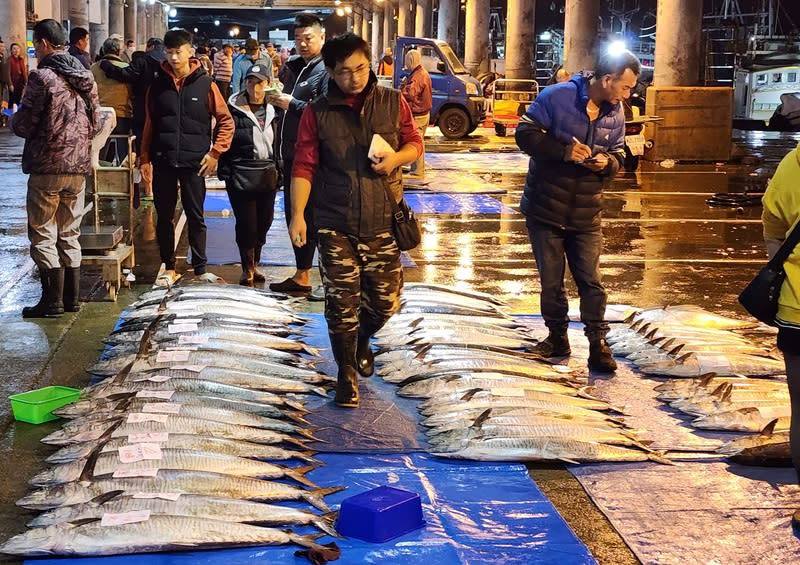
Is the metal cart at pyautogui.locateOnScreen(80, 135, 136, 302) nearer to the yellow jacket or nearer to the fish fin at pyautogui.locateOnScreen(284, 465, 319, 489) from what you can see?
the fish fin at pyautogui.locateOnScreen(284, 465, 319, 489)

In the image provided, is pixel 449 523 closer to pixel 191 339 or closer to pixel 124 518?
pixel 124 518

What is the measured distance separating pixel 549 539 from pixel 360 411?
1.88 meters

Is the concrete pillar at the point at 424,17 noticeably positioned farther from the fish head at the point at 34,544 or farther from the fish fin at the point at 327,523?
the fish head at the point at 34,544

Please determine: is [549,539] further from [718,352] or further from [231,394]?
[718,352]

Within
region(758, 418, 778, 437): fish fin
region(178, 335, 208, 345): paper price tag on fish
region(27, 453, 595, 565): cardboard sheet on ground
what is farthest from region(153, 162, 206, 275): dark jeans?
region(758, 418, 778, 437): fish fin

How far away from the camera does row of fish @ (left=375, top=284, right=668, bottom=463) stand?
5566mm

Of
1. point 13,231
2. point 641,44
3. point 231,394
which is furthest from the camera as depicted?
point 641,44

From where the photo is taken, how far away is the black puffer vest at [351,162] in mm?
6219

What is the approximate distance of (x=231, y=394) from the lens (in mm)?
5992

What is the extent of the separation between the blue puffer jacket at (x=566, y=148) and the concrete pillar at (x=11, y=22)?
28.2 meters

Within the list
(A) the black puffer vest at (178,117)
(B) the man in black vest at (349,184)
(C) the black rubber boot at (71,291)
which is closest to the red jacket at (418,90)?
(A) the black puffer vest at (178,117)

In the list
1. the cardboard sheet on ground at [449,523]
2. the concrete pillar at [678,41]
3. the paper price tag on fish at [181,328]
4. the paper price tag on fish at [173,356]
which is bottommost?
the cardboard sheet on ground at [449,523]

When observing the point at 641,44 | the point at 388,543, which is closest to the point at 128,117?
the point at 388,543

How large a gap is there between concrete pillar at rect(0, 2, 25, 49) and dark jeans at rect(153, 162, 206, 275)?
984 inches
